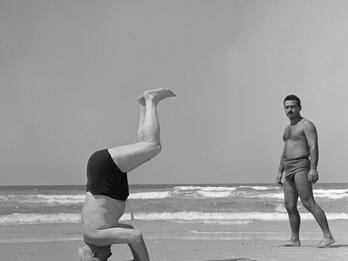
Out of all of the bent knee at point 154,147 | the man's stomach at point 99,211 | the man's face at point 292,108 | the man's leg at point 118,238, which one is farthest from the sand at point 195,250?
the bent knee at point 154,147

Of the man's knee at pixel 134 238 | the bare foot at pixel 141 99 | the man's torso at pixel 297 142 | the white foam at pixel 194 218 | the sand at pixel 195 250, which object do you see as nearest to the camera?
the man's knee at pixel 134 238

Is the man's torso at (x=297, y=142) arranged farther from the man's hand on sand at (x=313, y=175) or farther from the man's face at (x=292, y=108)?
the man's hand on sand at (x=313, y=175)

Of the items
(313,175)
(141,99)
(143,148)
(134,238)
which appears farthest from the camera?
(313,175)

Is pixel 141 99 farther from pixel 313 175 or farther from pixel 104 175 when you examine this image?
pixel 313 175

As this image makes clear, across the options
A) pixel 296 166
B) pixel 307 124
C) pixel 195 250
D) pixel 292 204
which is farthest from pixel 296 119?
pixel 195 250

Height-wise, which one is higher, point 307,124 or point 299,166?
point 307,124

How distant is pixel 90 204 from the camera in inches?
115

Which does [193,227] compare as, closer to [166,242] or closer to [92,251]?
[166,242]

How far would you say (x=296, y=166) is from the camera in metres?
5.41

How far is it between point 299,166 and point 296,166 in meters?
0.03

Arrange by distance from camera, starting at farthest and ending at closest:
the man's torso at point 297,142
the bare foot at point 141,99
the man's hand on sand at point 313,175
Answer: the man's torso at point 297,142
the man's hand on sand at point 313,175
the bare foot at point 141,99

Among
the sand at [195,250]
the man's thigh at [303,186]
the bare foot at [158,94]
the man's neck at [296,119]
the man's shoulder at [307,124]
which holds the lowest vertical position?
the sand at [195,250]

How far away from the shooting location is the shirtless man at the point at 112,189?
2.85 m

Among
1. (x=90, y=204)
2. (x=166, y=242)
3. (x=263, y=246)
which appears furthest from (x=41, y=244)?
(x=90, y=204)
